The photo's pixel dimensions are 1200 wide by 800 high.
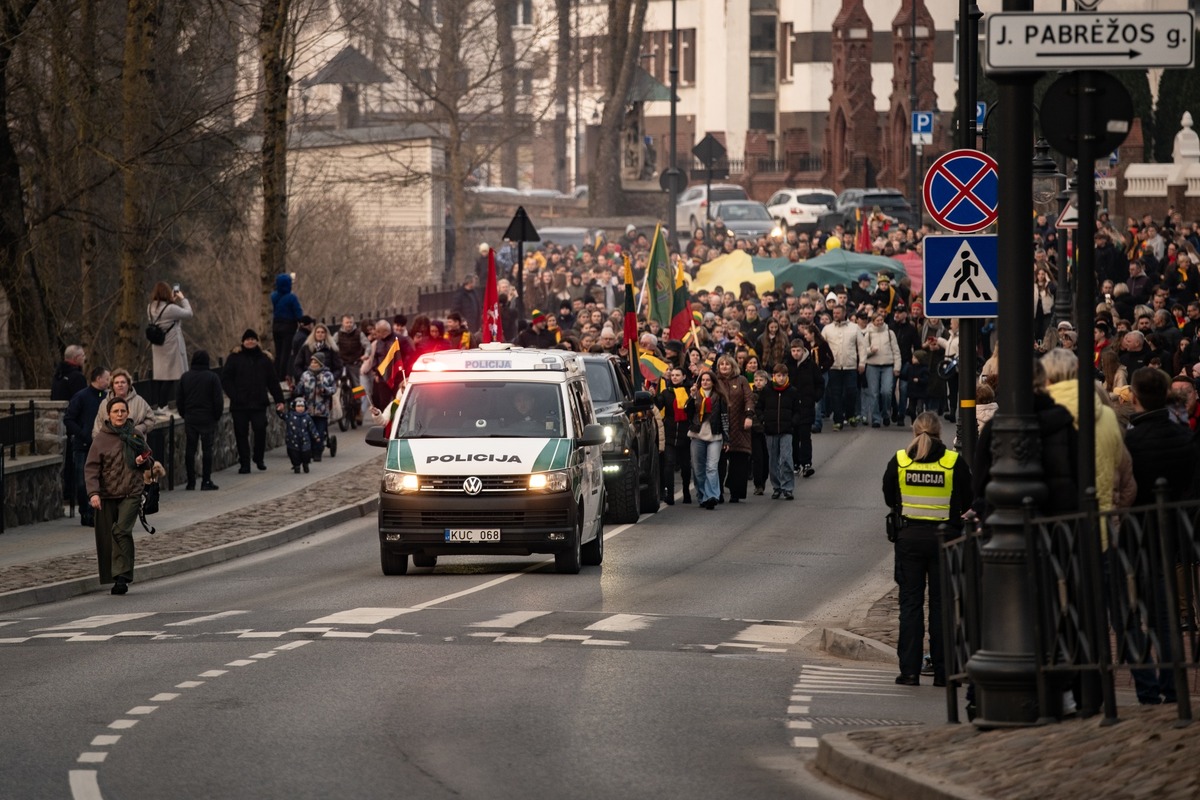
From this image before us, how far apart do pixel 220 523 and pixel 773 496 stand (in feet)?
24.9

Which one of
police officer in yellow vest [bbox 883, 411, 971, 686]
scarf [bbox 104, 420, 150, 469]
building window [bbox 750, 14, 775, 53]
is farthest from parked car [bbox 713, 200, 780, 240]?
police officer in yellow vest [bbox 883, 411, 971, 686]

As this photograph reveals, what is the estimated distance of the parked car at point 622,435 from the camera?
26125mm

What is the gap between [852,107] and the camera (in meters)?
104

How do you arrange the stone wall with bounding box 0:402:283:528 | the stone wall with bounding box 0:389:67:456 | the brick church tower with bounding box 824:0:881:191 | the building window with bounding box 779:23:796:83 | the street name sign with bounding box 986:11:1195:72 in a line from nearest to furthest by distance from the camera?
the street name sign with bounding box 986:11:1195:72 → the stone wall with bounding box 0:402:283:528 → the stone wall with bounding box 0:389:67:456 → the brick church tower with bounding box 824:0:881:191 → the building window with bounding box 779:23:796:83

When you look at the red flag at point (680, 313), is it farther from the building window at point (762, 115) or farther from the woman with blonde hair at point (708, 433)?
the building window at point (762, 115)

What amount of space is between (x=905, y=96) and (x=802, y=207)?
2159cm

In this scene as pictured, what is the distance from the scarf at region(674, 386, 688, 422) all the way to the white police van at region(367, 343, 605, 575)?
6.78 meters

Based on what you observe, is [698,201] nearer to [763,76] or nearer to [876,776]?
[763,76]

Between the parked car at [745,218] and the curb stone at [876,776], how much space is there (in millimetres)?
61061

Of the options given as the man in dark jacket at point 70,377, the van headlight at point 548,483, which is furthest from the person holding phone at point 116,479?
the man in dark jacket at point 70,377

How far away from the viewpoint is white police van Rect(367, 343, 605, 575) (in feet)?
67.7

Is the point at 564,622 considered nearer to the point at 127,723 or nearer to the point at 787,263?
the point at 127,723

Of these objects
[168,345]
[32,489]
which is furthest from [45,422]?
[168,345]

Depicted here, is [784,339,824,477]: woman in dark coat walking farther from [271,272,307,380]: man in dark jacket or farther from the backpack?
the backpack
